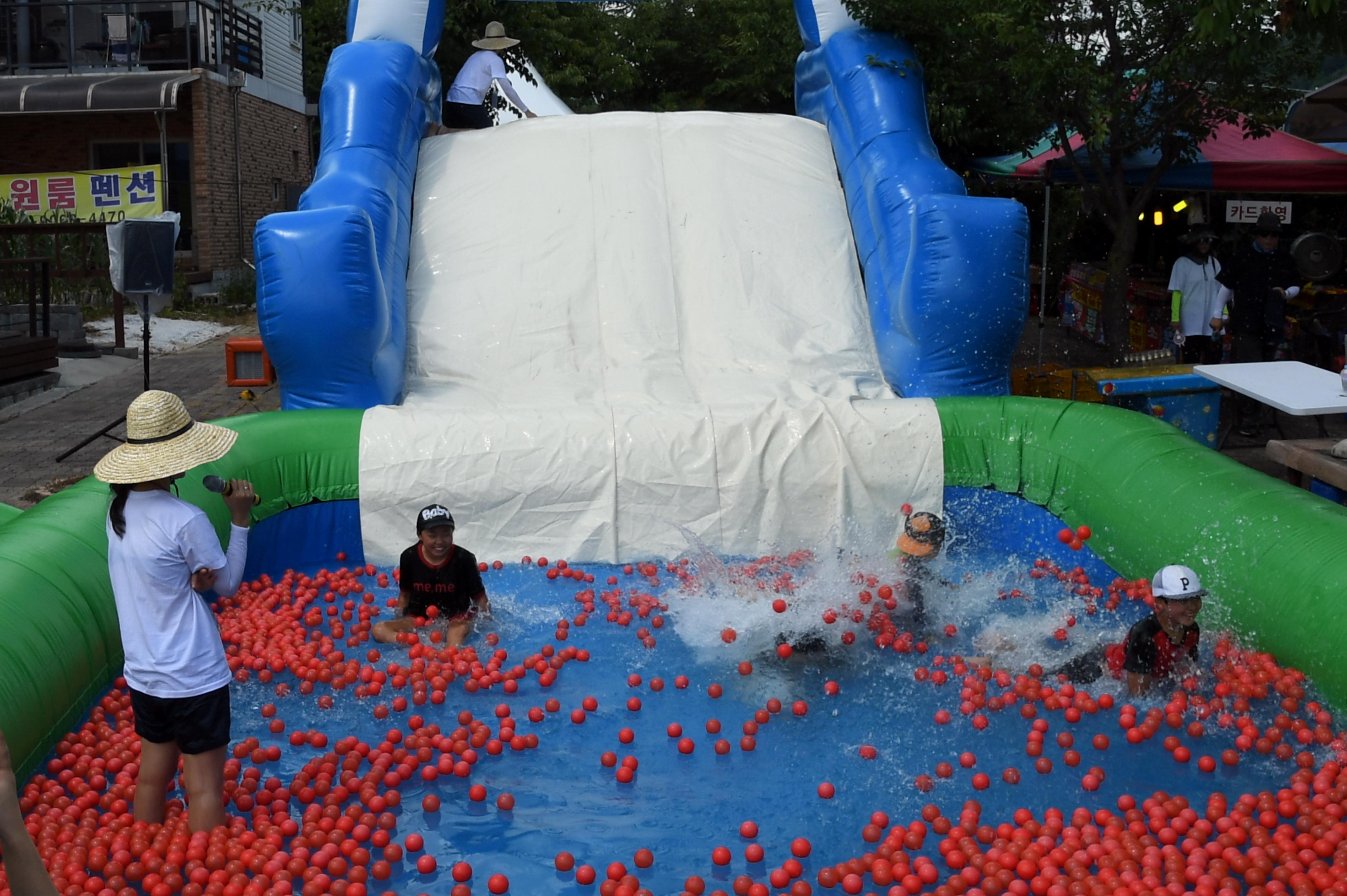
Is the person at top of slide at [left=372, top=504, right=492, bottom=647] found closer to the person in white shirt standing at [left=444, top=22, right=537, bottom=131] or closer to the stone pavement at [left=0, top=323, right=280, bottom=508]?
the stone pavement at [left=0, top=323, right=280, bottom=508]

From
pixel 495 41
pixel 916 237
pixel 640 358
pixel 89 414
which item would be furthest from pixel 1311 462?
pixel 89 414

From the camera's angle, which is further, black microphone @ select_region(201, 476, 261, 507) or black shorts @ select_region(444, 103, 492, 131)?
black shorts @ select_region(444, 103, 492, 131)

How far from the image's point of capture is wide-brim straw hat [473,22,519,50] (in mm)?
9516

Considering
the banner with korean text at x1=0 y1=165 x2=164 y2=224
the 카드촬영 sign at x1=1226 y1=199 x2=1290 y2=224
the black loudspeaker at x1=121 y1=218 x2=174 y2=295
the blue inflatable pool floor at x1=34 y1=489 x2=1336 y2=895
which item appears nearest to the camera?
the blue inflatable pool floor at x1=34 y1=489 x2=1336 y2=895

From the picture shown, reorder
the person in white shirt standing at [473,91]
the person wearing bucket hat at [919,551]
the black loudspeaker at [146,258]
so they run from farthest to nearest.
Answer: the person in white shirt standing at [473,91] < the black loudspeaker at [146,258] < the person wearing bucket hat at [919,551]

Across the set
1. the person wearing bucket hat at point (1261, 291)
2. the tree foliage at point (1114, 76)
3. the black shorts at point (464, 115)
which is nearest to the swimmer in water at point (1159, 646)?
the tree foliage at point (1114, 76)

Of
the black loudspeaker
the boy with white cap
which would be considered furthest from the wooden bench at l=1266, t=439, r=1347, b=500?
the black loudspeaker

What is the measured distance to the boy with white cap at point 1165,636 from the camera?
4.12m

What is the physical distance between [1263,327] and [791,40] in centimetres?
483

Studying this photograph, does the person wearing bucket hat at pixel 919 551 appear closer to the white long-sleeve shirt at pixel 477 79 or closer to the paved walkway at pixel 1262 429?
the paved walkway at pixel 1262 429

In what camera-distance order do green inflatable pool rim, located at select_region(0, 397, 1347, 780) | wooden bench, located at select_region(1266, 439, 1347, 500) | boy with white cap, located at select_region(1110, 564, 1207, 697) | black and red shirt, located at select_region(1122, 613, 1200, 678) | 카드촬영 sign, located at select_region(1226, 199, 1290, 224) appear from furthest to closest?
카드촬영 sign, located at select_region(1226, 199, 1290, 224) → wooden bench, located at select_region(1266, 439, 1347, 500) → black and red shirt, located at select_region(1122, 613, 1200, 678) → boy with white cap, located at select_region(1110, 564, 1207, 697) → green inflatable pool rim, located at select_region(0, 397, 1347, 780)

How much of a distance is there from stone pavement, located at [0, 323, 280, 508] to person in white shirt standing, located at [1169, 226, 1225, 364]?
21.2ft

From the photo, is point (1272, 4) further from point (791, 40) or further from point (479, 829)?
point (791, 40)

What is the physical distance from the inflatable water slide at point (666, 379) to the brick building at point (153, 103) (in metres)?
8.04
